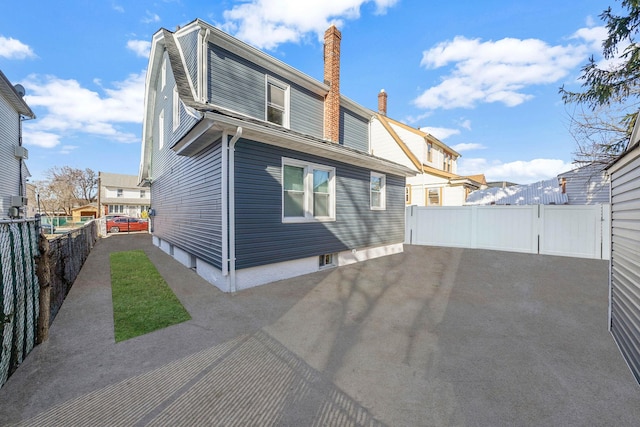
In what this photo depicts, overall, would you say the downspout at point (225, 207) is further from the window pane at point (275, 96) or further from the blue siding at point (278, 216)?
the window pane at point (275, 96)

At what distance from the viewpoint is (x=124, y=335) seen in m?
3.80

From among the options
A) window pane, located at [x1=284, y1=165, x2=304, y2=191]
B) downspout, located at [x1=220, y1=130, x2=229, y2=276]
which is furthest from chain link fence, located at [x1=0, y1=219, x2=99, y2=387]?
window pane, located at [x1=284, y1=165, x2=304, y2=191]

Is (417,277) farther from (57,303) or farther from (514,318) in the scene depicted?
(57,303)

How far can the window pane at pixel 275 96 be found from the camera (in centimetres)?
845

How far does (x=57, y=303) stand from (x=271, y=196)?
4.56m

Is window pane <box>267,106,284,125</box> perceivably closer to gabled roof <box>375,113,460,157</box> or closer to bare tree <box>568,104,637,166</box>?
gabled roof <box>375,113,460,157</box>

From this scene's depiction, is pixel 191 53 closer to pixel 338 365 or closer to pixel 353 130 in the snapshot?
pixel 353 130

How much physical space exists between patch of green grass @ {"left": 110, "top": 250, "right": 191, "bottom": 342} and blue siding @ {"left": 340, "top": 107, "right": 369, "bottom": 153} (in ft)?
27.1

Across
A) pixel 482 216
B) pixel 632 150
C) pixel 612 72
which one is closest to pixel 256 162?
pixel 632 150

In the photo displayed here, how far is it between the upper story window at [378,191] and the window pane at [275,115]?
4.16 meters

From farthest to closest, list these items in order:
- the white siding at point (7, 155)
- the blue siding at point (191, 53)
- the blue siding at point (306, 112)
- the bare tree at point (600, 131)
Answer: the white siding at point (7, 155) < the blue siding at point (306, 112) < the bare tree at point (600, 131) < the blue siding at point (191, 53)

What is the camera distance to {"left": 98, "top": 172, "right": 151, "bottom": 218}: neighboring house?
37.0 metres

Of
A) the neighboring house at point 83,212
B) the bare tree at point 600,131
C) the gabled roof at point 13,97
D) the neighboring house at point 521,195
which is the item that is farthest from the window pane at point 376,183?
the neighboring house at point 83,212

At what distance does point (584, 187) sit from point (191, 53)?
75.2 feet
